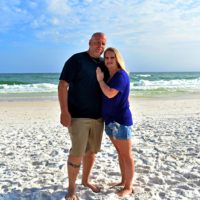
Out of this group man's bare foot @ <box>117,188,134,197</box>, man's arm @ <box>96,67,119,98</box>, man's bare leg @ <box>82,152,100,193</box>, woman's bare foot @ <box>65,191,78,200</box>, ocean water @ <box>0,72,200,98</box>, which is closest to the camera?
man's arm @ <box>96,67,119,98</box>

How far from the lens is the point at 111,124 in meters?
3.94

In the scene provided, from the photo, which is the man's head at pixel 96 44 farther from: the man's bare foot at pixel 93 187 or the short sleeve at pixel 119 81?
the man's bare foot at pixel 93 187

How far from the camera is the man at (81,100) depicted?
381cm

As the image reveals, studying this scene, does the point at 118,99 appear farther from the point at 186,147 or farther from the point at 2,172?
the point at 186,147

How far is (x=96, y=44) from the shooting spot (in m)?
3.89

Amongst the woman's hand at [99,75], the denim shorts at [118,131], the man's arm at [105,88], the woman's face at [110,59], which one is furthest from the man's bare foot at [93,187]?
the woman's face at [110,59]

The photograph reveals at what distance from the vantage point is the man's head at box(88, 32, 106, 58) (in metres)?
3.88

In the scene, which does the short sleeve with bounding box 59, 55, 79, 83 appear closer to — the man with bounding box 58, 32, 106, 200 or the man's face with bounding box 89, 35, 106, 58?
the man with bounding box 58, 32, 106, 200

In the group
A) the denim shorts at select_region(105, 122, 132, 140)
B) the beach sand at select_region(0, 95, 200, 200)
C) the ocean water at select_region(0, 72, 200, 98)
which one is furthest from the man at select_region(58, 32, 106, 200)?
the ocean water at select_region(0, 72, 200, 98)

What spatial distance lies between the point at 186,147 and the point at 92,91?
336cm

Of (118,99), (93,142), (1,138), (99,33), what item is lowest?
(1,138)

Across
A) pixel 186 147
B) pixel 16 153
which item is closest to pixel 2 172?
pixel 16 153

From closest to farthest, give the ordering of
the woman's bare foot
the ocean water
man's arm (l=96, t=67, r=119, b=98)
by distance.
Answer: man's arm (l=96, t=67, r=119, b=98) < the woman's bare foot < the ocean water

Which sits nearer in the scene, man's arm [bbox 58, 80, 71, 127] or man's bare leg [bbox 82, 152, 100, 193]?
man's arm [bbox 58, 80, 71, 127]
